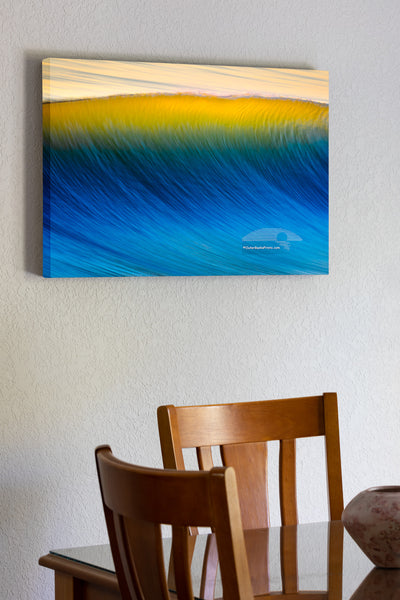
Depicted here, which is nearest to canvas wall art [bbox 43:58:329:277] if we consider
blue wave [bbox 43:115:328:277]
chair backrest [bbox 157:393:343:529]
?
blue wave [bbox 43:115:328:277]

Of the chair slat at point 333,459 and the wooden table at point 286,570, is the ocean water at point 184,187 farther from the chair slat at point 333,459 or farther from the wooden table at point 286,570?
the wooden table at point 286,570

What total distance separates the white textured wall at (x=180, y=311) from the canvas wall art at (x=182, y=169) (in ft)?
0.20

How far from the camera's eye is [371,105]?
256cm

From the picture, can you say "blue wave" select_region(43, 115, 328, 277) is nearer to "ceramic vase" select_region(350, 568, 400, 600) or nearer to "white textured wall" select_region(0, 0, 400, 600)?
"white textured wall" select_region(0, 0, 400, 600)

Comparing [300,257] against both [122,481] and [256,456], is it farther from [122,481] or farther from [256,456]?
[122,481]

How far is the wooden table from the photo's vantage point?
1.21 meters

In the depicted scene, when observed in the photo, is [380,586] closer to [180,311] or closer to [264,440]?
[264,440]

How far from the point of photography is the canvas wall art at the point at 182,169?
2.23 m

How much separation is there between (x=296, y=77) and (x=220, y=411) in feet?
3.92

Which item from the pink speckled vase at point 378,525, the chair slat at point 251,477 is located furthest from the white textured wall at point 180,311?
the pink speckled vase at point 378,525

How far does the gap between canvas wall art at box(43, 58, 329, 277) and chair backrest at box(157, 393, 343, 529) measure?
69 cm

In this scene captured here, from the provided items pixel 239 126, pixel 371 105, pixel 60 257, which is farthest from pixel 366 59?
pixel 60 257

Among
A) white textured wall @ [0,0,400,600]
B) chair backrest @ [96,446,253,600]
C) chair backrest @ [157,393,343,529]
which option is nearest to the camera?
chair backrest @ [96,446,253,600]

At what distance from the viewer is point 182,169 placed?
2.34 metres
